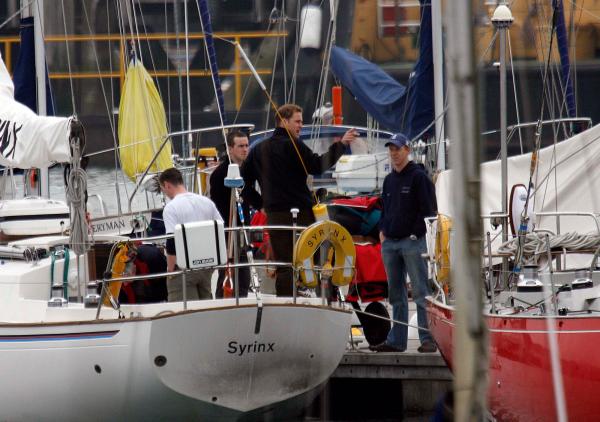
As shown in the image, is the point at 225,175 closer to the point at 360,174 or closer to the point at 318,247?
the point at 318,247

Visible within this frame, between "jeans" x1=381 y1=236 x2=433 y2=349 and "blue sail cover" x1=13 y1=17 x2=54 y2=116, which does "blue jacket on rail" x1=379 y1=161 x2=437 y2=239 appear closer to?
"jeans" x1=381 y1=236 x2=433 y2=349

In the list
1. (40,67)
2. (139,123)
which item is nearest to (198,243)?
(139,123)

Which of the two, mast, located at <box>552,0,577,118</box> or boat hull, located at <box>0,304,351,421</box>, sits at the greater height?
mast, located at <box>552,0,577,118</box>

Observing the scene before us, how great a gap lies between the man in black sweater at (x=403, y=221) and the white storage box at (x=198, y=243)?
5.23 ft

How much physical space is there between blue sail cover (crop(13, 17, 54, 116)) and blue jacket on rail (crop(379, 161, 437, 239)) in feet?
19.5

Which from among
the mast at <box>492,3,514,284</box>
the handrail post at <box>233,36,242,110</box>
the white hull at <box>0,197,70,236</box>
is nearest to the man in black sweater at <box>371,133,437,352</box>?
the mast at <box>492,3,514,284</box>

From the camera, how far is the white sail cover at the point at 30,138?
28.9ft

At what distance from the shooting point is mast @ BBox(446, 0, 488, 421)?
3568 mm

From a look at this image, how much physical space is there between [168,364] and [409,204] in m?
2.08

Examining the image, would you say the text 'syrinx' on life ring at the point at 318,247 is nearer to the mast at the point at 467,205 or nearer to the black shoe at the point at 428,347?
the black shoe at the point at 428,347

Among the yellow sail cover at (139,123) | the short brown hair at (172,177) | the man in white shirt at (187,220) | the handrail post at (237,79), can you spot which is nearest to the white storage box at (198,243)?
the man in white shirt at (187,220)

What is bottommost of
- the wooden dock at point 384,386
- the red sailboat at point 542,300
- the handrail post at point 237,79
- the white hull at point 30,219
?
the wooden dock at point 384,386

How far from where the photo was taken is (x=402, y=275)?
9.20 m

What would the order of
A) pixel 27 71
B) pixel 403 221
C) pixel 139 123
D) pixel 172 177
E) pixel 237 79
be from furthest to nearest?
pixel 237 79, pixel 27 71, pixel 139 123, pixel 403 221, pixel 172 177
